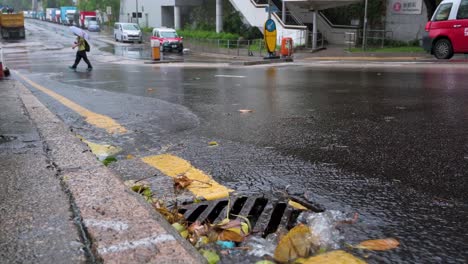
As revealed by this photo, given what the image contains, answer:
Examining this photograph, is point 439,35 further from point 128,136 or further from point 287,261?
point 287,261

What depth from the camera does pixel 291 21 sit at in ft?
111

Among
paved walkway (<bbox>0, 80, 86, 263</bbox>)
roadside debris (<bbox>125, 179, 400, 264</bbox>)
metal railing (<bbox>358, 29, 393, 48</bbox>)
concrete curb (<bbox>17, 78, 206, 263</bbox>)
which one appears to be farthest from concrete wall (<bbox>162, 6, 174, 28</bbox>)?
roadside debris (<bbox>125, 179, 400, 264</bbox>)

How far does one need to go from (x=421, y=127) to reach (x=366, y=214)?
287 centimetres

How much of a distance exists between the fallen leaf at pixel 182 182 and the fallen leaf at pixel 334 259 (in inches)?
54.5

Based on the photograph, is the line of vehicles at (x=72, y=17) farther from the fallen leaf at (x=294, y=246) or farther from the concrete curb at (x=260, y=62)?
the fallen leaf at (x=294, y=246)

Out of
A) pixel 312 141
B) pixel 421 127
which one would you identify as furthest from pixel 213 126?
pixel 421 127

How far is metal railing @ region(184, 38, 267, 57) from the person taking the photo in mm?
31913

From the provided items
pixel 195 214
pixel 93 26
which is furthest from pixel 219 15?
pixel 195 214

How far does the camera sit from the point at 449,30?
57.9 feet

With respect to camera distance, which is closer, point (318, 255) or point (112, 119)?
point (318, 255)

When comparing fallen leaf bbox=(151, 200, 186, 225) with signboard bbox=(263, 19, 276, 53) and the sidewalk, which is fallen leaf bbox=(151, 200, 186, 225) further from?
the sidewalk

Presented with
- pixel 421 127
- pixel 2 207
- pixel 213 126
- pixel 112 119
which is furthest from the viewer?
pixel 112 119

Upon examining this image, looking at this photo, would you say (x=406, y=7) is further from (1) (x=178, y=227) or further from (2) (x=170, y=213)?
(1) (x=178, y=227)

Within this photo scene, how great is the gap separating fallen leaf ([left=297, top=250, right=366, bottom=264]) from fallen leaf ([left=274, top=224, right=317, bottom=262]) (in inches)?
2.0
